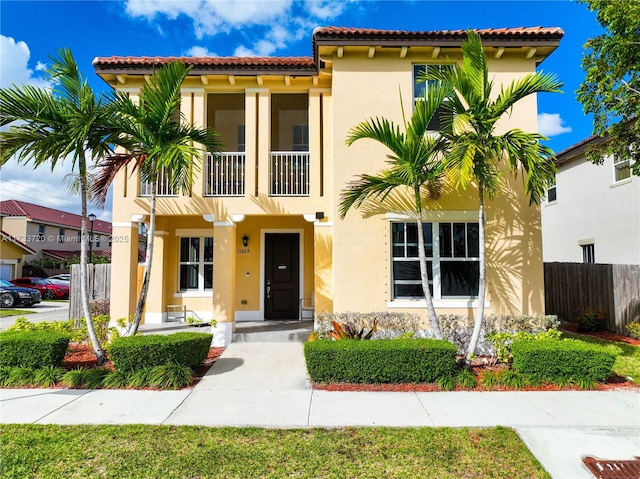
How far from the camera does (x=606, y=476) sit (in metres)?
3.84

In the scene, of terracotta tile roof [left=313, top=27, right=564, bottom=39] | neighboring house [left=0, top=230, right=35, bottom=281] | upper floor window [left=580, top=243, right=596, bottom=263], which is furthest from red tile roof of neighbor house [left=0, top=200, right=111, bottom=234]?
upper floor window [left=580, top=243, right=596, bottom=263]

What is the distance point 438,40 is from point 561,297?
402 inches

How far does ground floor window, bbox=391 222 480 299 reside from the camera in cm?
873

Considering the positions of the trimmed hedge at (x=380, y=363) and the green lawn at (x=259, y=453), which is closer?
the green lawn at (x=259, y=453)

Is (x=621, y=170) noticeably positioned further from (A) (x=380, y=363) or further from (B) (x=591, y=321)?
(A) (x=380, y=363)

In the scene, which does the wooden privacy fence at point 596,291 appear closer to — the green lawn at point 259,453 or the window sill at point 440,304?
the window sill at point 440,304

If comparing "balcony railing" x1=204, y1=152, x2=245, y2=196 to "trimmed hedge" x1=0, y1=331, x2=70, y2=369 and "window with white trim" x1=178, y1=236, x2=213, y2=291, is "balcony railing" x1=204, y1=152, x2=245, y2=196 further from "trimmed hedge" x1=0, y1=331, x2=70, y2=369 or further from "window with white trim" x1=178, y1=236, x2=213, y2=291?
"trimmed hedge" x1=0, y1=331, x2=70, y2=369

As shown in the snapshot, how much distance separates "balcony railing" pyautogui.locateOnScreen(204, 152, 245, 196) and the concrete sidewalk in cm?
479

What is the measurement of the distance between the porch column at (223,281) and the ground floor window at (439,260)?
3918 mm

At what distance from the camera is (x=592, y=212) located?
1515 cm

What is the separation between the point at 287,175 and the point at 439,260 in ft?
14.1

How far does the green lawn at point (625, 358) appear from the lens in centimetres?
718

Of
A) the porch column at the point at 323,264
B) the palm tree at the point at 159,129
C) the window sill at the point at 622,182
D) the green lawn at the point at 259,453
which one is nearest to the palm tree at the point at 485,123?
the green lawn at the point at 259,453

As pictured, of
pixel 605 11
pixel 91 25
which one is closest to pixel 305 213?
pixel 91 25
